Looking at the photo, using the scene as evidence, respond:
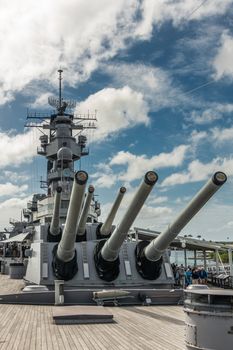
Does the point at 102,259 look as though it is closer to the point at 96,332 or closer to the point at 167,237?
the point at 167,237

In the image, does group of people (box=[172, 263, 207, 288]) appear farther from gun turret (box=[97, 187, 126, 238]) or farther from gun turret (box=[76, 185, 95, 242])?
gun turret (box=[76, 185, 95, 242])

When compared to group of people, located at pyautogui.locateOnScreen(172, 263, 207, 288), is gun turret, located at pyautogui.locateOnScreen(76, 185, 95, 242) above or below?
above

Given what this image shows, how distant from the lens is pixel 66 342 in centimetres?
576

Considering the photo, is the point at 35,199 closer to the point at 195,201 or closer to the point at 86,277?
the point at 86,277

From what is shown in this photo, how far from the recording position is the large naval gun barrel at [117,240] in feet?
27.6

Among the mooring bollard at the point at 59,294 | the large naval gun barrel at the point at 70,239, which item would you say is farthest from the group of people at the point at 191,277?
the mooring bollard at the point at 59,294

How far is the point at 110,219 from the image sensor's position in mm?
13578

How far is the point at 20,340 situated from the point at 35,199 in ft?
104

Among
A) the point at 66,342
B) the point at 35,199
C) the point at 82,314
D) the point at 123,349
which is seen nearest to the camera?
the point at 123,349

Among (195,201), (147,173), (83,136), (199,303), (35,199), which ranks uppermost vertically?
(83,136)

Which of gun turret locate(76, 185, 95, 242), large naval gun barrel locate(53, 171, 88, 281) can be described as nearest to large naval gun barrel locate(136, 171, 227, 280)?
large naval gun barrel locate(53, 171, 88, 281)

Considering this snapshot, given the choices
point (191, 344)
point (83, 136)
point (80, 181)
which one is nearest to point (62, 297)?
point (80, 181)

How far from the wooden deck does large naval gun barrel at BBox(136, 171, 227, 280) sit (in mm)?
1560

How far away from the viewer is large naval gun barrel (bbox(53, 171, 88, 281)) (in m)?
8.48
